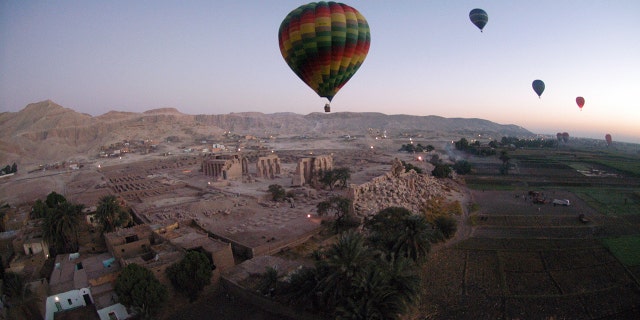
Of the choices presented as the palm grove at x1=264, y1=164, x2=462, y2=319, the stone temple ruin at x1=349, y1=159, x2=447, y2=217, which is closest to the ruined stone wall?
the stone temple ruin at x1=349, y1=159, x2=447, y2=217

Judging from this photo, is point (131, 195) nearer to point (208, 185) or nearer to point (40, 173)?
point (208, 185)

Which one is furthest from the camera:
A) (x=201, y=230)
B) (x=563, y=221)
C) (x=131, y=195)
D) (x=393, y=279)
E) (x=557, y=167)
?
(x=557, y=167)

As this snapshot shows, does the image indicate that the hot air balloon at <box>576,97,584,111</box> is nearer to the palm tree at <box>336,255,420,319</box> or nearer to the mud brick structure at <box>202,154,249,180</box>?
the mud brick structure at <box>202,154,249,180</box>

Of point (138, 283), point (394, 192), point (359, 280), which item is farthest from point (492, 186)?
point (138, 283)

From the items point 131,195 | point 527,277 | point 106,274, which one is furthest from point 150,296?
point 131,195

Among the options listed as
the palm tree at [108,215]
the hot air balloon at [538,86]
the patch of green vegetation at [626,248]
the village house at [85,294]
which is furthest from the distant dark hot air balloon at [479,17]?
the village house at [85,294]

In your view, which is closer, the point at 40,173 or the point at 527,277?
the point at 527,277
